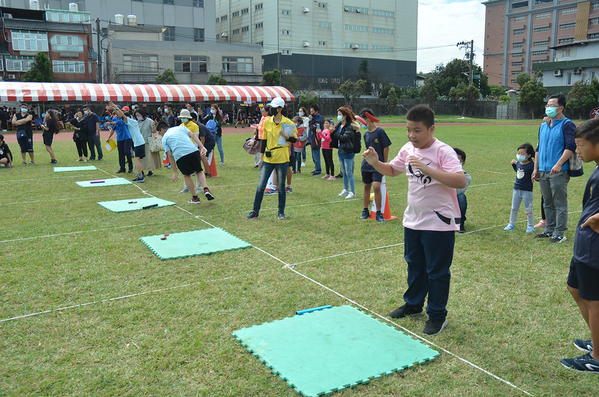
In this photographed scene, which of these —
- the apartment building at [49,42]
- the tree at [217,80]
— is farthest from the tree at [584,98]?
the apartment building at [49,42]

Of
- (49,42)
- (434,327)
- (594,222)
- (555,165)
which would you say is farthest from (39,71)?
(594,222)

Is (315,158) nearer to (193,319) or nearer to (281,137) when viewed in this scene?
(281,137)

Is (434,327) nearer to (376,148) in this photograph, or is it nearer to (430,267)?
(430,267)

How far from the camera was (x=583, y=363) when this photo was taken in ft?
10.9

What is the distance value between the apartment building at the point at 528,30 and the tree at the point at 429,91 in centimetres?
4639

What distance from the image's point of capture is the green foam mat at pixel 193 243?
6.10 m

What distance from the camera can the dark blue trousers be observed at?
148 inches

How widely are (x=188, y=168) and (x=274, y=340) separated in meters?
6.17

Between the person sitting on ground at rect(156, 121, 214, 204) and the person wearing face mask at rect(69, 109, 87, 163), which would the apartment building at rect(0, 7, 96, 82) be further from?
the person sitting on ground at rect(156, 121, 214, 204)

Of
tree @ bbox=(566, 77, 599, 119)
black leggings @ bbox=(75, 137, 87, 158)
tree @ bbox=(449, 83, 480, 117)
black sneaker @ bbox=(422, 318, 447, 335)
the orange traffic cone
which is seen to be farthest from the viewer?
tree @ bbox=(449, 83, 480, 117)

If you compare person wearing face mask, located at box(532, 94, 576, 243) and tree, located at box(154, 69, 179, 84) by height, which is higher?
tree, located at box(154, 69, 179, 84)

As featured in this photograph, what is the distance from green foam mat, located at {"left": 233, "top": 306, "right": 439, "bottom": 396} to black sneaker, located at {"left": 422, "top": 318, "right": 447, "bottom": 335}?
218 millimetres

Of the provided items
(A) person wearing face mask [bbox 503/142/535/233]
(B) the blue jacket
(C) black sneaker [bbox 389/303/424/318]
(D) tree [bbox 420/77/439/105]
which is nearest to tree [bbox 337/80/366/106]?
(D) tree [bbox 420/77/439/105]

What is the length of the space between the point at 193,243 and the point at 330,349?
348 cm
